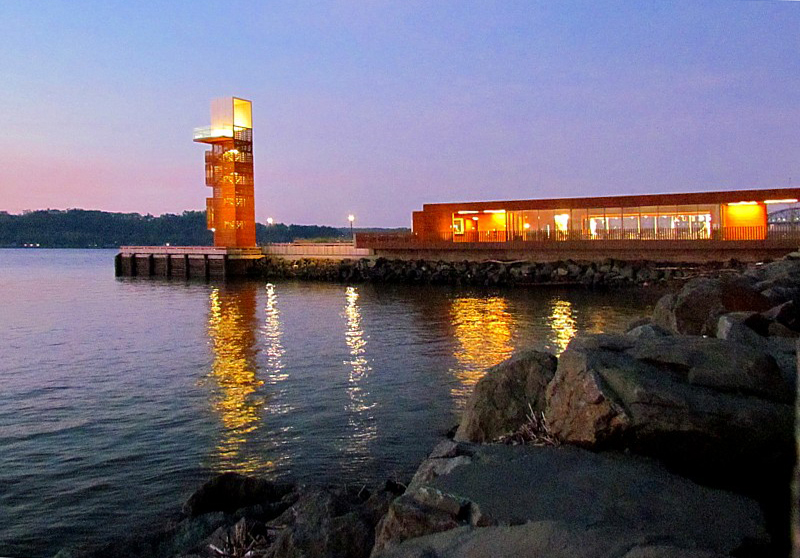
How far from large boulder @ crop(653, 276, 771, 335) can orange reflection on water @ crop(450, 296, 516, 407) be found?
13.1ft

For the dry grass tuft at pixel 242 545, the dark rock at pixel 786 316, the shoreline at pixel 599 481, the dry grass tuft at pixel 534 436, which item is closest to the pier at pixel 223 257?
the dark rock at pixel 786 316

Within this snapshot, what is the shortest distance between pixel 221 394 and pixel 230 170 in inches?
1688

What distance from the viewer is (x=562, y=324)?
24.1 metres

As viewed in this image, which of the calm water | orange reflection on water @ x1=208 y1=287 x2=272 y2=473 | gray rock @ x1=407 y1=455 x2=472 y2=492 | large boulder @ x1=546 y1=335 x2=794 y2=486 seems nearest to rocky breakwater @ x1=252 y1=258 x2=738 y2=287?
the calm water

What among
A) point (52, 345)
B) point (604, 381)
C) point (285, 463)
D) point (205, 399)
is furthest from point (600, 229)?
point (604, 381)

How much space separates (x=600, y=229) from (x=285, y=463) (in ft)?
133

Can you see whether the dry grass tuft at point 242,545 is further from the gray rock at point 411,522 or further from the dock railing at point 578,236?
the dock railing at point 578,236

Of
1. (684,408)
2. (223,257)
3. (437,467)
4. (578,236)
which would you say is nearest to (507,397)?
(437,467)

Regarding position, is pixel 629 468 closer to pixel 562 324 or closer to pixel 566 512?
pixel 566 512

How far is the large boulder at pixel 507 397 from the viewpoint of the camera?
7141 mm

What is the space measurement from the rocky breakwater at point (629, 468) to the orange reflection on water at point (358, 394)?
419 centimetres

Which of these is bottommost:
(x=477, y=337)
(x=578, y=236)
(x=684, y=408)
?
(x=477, y=337)

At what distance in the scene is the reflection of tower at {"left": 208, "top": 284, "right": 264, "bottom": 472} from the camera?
35.5ft

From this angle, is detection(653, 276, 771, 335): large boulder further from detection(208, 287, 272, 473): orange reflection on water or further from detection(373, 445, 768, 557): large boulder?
detection(208, 287, 272, 473): orange reflection on water
